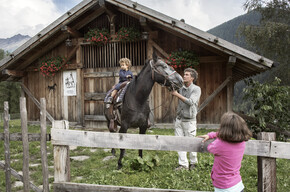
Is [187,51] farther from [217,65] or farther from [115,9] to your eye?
[115,9]

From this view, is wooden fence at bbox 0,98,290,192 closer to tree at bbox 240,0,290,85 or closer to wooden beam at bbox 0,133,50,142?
wooden beam at bbox 0,133,50,142

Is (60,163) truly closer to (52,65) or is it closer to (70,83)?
(70,83)

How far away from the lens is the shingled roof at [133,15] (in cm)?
638

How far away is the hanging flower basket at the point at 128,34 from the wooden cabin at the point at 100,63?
0.25m

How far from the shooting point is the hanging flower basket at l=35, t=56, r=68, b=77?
9414 mm

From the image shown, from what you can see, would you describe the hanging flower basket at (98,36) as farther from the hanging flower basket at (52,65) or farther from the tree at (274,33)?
the tree at (274,33)

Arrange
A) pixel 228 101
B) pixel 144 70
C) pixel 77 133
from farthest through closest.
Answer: pixel 228 101
pixel 144 70
pixel 77 133

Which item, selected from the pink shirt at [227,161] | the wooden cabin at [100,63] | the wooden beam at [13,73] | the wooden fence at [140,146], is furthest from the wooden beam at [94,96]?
the pink shirt at [227,161]

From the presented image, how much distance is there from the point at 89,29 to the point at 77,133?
7416mm

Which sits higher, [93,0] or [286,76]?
[93,0]

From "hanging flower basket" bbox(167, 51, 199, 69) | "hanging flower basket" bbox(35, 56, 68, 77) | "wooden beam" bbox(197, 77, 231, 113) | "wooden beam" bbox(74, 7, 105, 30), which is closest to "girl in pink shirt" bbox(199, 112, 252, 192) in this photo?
"hanging flower basket" bbox(167, 51, 199, 69)

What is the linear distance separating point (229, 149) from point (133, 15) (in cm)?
709

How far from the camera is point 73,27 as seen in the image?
909 centimetres

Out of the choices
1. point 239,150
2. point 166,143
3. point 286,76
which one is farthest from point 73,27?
point 286,76
